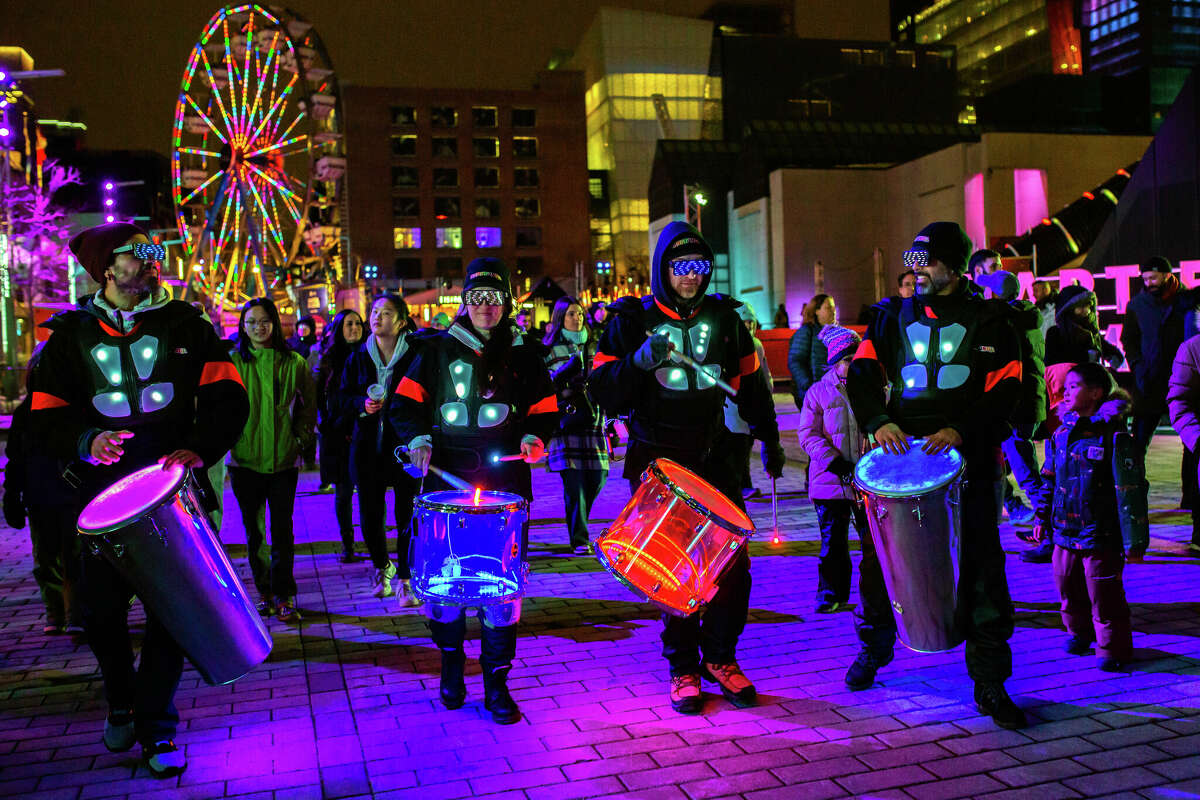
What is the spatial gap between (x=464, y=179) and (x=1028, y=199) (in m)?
67.1

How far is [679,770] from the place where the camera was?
13.3ft

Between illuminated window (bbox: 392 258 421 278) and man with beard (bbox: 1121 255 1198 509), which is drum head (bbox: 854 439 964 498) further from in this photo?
illuminated window (bbox: 392 258 421 278)

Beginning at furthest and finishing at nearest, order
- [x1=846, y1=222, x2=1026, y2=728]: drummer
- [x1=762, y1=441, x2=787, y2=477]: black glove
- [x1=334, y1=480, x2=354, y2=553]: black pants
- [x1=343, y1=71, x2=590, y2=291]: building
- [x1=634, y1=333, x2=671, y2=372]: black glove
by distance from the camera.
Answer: [x1=343, y1=71, x2=590, y2=291]: building < [x1=334, y1=480, x2=354, y2=553]: black pants < [x1=762, y1=441, x2=787, y2=477]: black glove < [x1=634, y1=333, x2=671, y2=372]: black glove < [x1=846, y1=222, x2=1026, y2=728]: drummer

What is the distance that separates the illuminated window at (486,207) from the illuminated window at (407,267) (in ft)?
24.7

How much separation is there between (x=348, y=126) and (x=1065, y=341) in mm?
94869

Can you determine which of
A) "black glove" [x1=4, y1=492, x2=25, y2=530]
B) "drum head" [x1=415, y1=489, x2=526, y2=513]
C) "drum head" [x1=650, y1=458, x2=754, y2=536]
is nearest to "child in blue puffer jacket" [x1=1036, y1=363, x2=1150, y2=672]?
"drum head" [x1=650, y1=458, x2=754, y2=536]

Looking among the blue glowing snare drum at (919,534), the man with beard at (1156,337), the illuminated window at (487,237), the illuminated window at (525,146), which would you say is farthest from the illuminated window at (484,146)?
the blue glowing snare drum at (919,534)

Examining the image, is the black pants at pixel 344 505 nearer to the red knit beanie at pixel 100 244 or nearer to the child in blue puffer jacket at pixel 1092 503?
the red knit beanie at pixel 100 244

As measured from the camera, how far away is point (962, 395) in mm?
4609

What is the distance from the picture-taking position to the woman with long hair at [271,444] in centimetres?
674

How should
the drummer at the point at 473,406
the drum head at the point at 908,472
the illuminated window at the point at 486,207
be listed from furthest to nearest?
the illuminated window at the point at 486,207, the drummer at the point at 473,406, the drum head at the point at 908,472

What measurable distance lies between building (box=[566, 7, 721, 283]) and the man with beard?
3562 inches

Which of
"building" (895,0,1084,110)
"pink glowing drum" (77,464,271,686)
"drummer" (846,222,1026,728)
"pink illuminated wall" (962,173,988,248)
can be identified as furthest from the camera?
"building" (895,0,1084,110)

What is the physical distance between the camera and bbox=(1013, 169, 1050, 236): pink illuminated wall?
39.4 metres
